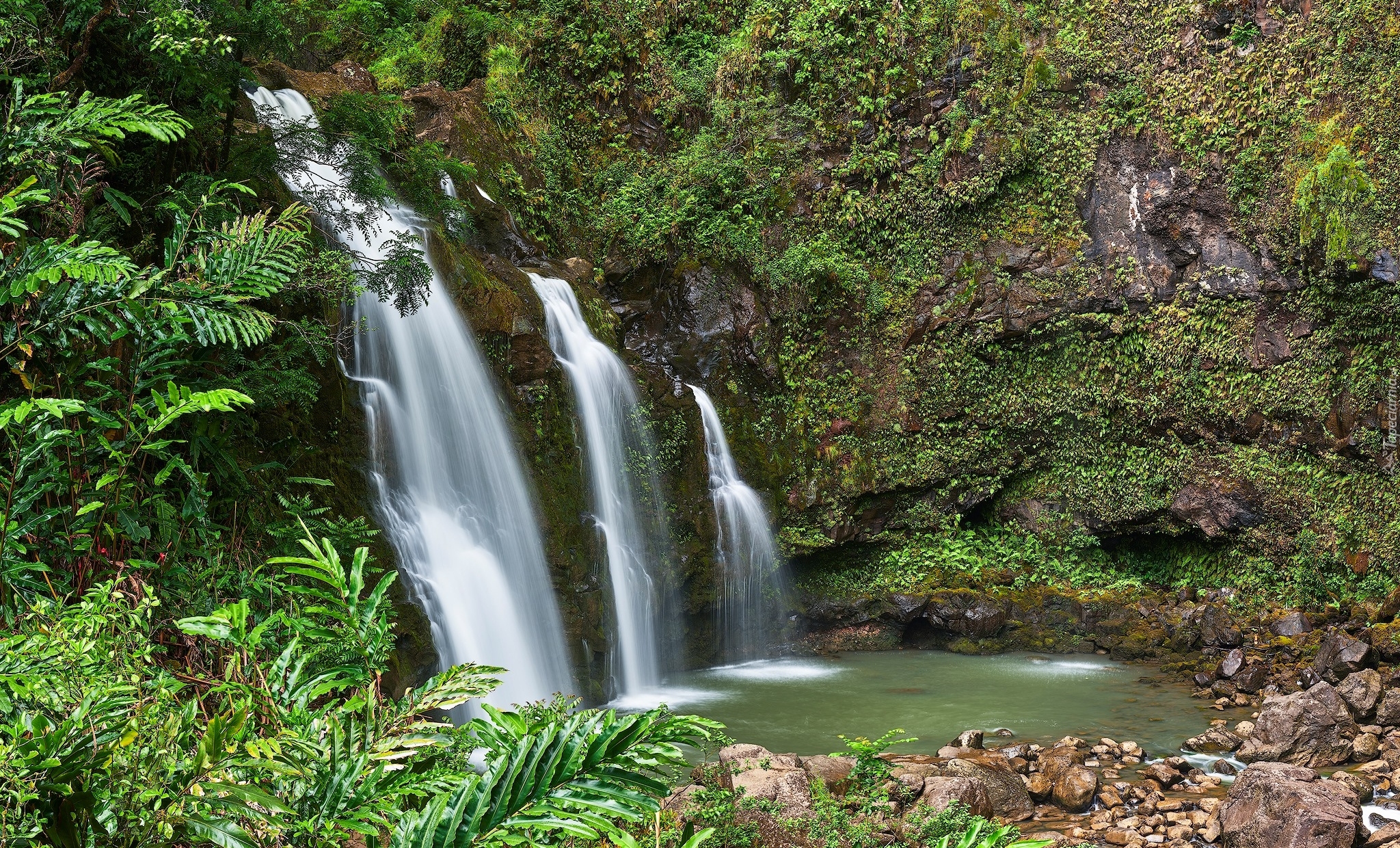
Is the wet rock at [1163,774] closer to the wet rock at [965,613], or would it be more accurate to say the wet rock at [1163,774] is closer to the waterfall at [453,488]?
the wet rock at [965,613]

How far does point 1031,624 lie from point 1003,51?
756 centimetres

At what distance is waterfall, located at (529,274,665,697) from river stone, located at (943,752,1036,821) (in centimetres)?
376

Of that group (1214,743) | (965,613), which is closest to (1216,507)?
(965,613)

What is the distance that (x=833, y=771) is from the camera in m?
5.89

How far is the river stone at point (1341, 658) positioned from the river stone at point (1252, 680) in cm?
47

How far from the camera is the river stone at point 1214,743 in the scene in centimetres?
732

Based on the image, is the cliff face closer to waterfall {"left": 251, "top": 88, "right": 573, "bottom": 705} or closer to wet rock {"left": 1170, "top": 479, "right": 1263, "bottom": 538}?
wet rock {"left": 1170, "top": 479, "right": 1263, "bottom": 538}

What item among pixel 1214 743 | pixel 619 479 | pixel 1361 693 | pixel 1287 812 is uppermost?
pixel 619 479

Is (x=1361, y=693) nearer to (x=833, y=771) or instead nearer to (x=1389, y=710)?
(x=1389, y=710)

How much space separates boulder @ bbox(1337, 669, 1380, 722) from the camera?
7602 mm

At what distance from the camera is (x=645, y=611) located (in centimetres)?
945

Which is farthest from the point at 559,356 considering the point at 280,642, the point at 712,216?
the point at 280,642

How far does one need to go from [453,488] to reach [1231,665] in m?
8.01

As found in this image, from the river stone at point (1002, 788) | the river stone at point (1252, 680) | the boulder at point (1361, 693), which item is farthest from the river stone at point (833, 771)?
the river stone at point (1252, 680)
